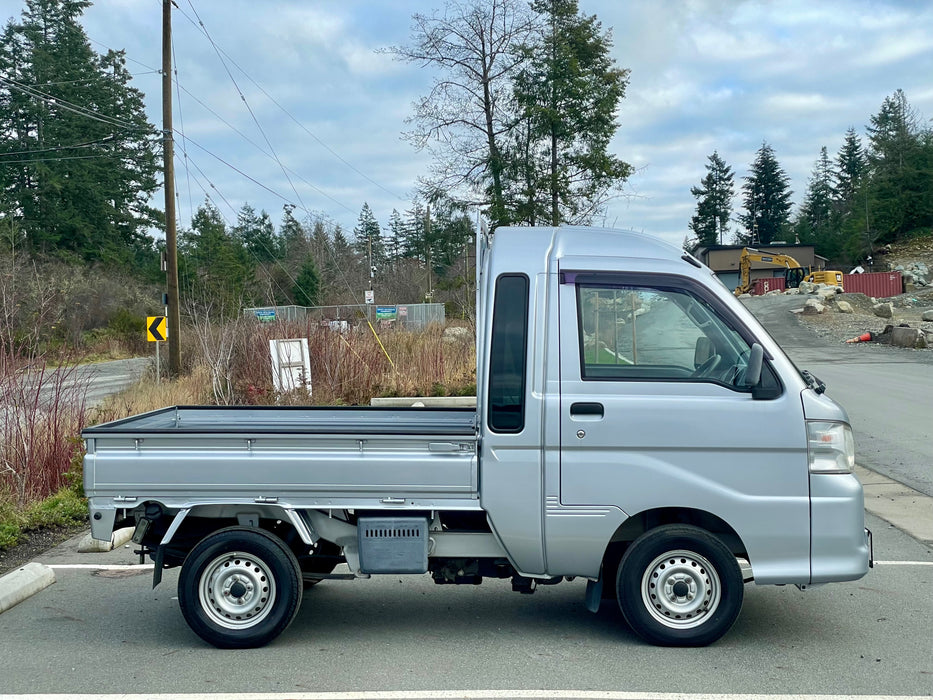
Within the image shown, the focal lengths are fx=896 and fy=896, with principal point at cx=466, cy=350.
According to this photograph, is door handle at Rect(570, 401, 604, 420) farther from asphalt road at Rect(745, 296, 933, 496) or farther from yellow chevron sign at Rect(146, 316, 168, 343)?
yellow chevron sign at Rect(146, 316, 168, 343)

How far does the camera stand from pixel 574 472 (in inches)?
195

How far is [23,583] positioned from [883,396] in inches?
702

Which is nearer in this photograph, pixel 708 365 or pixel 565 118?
pixel 708 365

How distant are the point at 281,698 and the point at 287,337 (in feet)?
41.6

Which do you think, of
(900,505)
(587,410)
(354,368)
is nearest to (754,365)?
(587,410)

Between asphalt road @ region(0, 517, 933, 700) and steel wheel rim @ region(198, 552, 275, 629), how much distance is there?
20 cm

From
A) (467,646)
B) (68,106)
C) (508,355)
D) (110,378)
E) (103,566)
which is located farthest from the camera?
(68,106)

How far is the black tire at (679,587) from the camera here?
499cm

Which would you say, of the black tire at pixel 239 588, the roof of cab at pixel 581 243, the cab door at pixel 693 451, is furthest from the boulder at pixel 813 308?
the black tire at pixel 239 588

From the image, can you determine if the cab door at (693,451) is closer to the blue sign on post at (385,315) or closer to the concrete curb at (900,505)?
the concrete curb at (900,505)

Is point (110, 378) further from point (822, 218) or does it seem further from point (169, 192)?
point (822, 218)

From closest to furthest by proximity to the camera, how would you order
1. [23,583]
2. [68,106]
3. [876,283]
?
[23,583]
[68,106]
[876,283]

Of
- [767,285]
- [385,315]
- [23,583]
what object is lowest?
[23,583]

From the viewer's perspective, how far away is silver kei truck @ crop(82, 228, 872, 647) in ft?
16.2
